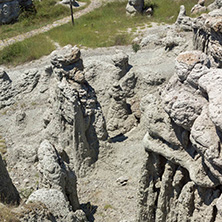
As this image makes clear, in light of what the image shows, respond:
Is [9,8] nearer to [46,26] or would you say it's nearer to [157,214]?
[46,26]

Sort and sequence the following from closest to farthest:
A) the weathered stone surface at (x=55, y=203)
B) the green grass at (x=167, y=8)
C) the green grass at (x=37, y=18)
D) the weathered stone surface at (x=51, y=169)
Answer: the weathered stone surface at (x=55, y=203) → the weathered stone surface at (x=51, y=169) → the green grass at (x=167, y=8) → the green grass at (x=37, y=18)

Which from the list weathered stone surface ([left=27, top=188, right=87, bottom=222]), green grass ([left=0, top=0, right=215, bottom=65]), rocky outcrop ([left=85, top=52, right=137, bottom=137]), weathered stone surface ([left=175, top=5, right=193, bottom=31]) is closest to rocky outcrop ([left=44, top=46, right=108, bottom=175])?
rocky outcrop ([left=85, top=52, right=137, bottom=137])

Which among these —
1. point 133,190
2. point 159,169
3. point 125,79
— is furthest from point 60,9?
point 159,169

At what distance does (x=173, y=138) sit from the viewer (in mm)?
5531

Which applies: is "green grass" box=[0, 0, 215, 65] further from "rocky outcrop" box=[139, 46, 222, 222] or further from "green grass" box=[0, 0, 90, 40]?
"rocky outcrop" box=[139, 46, 222, 222]

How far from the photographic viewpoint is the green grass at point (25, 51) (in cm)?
2349

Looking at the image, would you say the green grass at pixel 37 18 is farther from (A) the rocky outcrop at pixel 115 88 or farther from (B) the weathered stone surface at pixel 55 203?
(B) the weathered stone surface at pixel 55 203

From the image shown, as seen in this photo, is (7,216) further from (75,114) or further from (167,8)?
(167,8)

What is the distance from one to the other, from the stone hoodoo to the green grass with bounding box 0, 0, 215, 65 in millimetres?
18941

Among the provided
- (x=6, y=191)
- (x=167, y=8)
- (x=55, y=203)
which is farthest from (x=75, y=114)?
(x=167, y=8)

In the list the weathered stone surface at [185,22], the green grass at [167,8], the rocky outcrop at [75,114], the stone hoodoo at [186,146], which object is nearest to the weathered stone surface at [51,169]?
the stone hoodoo at [186,146]

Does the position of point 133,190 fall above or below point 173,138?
below

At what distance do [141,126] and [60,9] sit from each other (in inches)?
962

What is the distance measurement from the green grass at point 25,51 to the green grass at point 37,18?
15.1 ft
